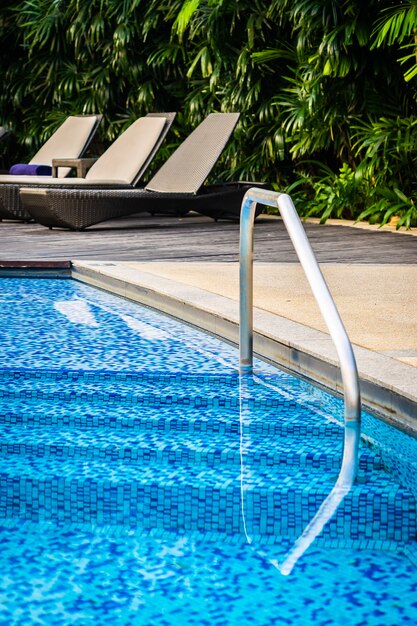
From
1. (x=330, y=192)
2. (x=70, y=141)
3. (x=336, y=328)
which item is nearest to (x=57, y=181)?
(x=70, y=141)

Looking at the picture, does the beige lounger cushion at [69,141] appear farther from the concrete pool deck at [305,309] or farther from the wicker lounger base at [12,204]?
the concrete pool deck at [305,309]

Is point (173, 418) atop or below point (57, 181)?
below

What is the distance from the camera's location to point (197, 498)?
3.00 m

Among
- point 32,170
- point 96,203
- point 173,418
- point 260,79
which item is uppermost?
point 260,79

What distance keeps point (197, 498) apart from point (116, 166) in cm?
833

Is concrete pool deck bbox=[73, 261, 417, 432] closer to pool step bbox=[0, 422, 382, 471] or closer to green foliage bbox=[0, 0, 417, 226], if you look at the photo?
pool step bbox=[0, 422, 382, 471]

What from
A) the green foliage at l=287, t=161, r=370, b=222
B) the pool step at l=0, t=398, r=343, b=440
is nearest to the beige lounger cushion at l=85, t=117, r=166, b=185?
the green foliage at l=287, t=161, r=370, b=222

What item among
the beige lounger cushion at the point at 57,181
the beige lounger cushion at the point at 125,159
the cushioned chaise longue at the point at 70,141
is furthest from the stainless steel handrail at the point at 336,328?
the cushioned chaise longue at the point at 70,141

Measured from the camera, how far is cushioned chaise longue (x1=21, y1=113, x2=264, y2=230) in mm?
9703

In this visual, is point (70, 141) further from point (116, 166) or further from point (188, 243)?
point (188, 243)

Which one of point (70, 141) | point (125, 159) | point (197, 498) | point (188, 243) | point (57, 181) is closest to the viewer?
point (197, 498)

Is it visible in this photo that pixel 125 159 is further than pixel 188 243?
Yes

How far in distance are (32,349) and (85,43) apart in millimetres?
9593

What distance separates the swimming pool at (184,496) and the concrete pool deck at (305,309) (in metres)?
0.12
